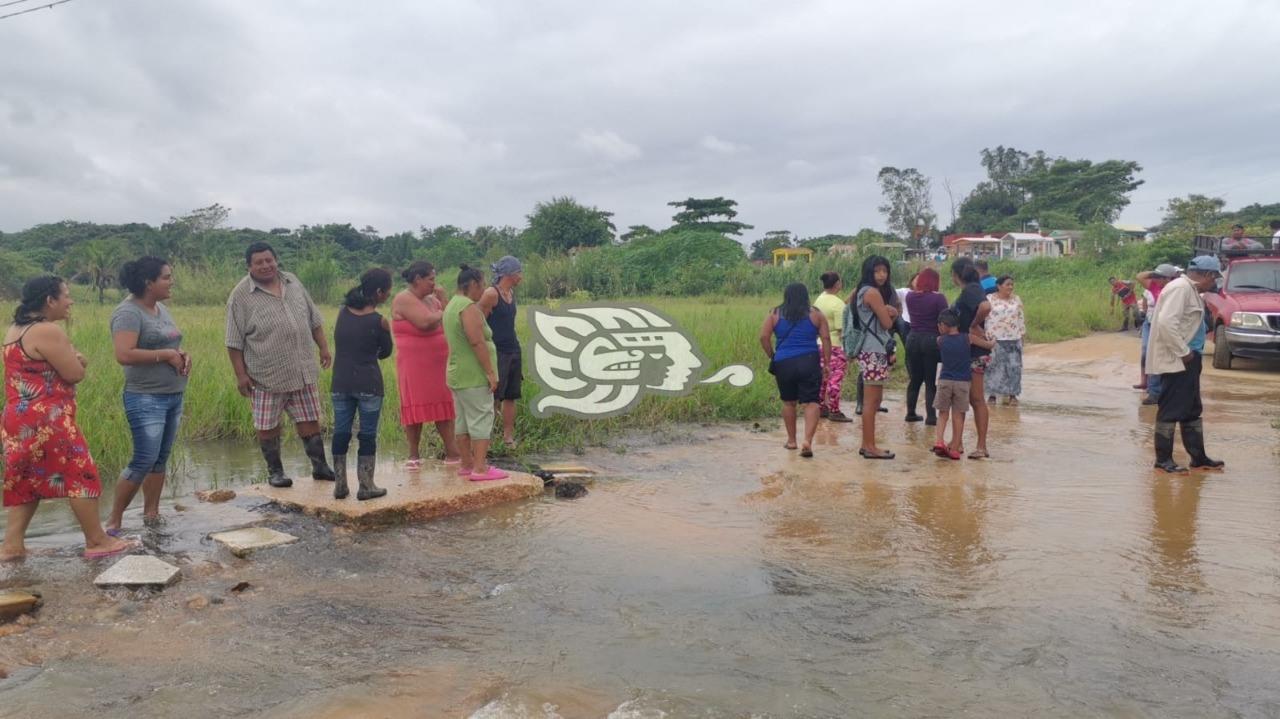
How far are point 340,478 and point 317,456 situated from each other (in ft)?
1.92

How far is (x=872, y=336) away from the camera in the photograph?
302 inches

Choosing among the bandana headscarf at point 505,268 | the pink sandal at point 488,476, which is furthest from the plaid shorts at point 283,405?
the bandana headscarf at point 505,268

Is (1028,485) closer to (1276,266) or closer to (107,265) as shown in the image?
(1276,266)

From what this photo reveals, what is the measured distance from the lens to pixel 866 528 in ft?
17.4

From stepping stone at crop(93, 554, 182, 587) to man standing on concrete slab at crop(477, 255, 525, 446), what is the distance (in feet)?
9.59

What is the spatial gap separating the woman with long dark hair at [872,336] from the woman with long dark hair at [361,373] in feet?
12.6

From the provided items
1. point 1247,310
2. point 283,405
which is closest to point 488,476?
point 283,405

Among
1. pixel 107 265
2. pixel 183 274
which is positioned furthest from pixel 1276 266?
pixel 107 265

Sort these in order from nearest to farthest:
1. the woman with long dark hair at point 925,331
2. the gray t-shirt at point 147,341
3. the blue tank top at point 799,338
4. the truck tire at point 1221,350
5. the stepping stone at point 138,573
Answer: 1. the stepping stone at point 138,573
2. the gray t-shirt at point 147,341
3. the blue tank top at point 799,338
4. the woman with long dark hair at point 925,331
5. the truck tire at point 1221,350

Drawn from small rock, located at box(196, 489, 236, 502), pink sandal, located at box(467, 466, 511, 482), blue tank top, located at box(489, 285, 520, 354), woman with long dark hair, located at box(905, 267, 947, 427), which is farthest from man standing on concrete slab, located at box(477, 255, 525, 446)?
woman with long dark hair, located at box(905, 267, 947, 427)

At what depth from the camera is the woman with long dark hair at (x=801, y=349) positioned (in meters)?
7.18

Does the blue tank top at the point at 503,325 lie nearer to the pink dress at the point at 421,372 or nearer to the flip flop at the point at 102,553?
the pink dress at the point at 421,372

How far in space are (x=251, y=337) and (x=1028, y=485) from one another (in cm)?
537

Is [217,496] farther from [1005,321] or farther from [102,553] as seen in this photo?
[1005,321]
